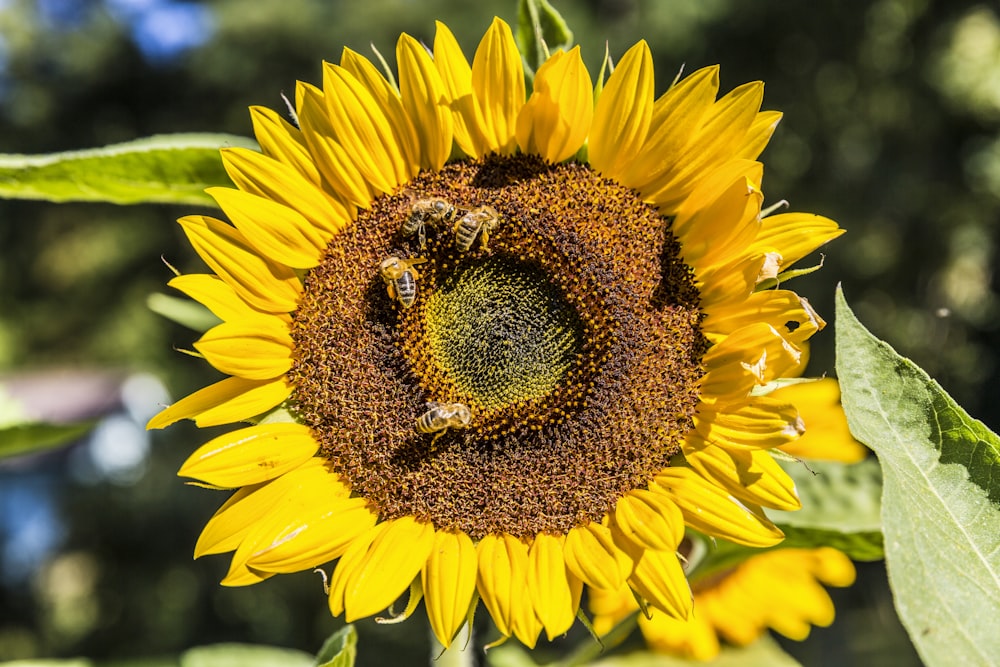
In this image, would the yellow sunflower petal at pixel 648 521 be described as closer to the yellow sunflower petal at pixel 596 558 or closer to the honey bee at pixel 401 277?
the yellow sunflower petal at pixel 596 558

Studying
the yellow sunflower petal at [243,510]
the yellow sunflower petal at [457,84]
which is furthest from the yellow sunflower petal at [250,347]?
the yellow sunflower petal at [457,84]

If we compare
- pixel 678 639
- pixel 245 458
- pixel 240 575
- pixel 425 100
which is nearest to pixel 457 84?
pixel 425 100

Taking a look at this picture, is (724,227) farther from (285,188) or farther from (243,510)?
(243,510)

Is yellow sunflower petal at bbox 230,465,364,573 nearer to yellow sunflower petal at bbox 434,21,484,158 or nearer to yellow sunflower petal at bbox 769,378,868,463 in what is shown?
yellow sunflower petal at bbox 434,21,484,158

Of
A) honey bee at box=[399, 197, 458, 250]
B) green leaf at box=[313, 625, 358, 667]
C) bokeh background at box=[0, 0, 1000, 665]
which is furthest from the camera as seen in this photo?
bokeh background at box=[0, 0, 1000, 665]

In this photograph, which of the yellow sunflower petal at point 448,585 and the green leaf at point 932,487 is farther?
the yellow sunflower petal at point 448,585

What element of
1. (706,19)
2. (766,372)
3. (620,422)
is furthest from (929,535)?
(706,19)

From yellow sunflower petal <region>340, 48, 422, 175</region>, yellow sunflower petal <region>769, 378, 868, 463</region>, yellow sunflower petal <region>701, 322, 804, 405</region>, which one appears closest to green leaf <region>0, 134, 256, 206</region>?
yellow sunflower petal <region>340, 48, 422, 175</region>
